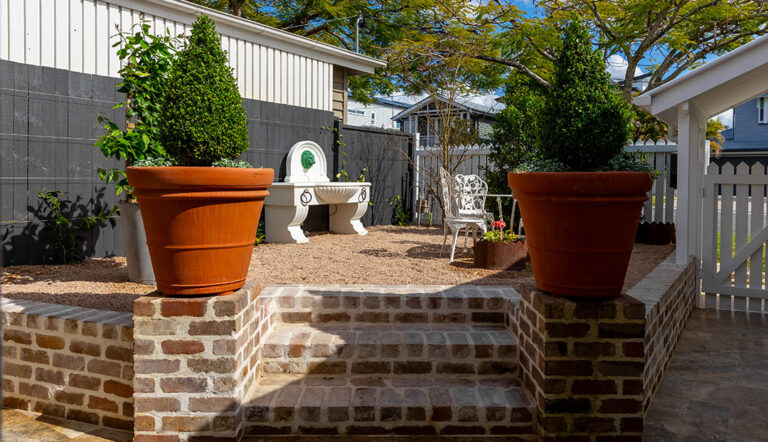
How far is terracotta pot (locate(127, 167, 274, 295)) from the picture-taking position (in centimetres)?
227

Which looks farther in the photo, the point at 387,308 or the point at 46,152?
the point at 46,152

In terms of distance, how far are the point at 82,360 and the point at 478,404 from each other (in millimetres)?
1925

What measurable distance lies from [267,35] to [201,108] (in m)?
4.71

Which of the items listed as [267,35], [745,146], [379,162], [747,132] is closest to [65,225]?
[267,35]

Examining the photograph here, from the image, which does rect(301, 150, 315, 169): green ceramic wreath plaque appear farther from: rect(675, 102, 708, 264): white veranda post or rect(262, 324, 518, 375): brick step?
rect(262, 324, 518, 375): brick step

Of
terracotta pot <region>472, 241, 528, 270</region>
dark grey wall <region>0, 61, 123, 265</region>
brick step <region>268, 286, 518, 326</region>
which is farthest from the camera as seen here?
terracotta pot <region>472, 241, 528, 270</region>

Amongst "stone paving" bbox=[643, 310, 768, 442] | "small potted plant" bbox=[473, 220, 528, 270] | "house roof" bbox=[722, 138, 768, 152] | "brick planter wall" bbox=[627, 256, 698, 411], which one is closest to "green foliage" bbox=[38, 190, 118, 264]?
"small potted plant" bbox=[473, 220, 528, 270]

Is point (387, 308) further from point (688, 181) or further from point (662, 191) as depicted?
point (662, 191)

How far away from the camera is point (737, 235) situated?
181 inches

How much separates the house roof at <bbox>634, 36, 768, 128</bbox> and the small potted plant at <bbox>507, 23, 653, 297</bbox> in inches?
83.8

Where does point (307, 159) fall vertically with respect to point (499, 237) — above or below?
above

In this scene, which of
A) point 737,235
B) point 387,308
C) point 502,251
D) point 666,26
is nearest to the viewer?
point 387,308

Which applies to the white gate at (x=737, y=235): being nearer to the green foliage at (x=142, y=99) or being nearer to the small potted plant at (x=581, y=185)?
the small potted plant at (x=581, y=185)

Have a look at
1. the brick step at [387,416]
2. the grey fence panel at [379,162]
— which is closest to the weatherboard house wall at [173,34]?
the grey fence panel at [379,162]
